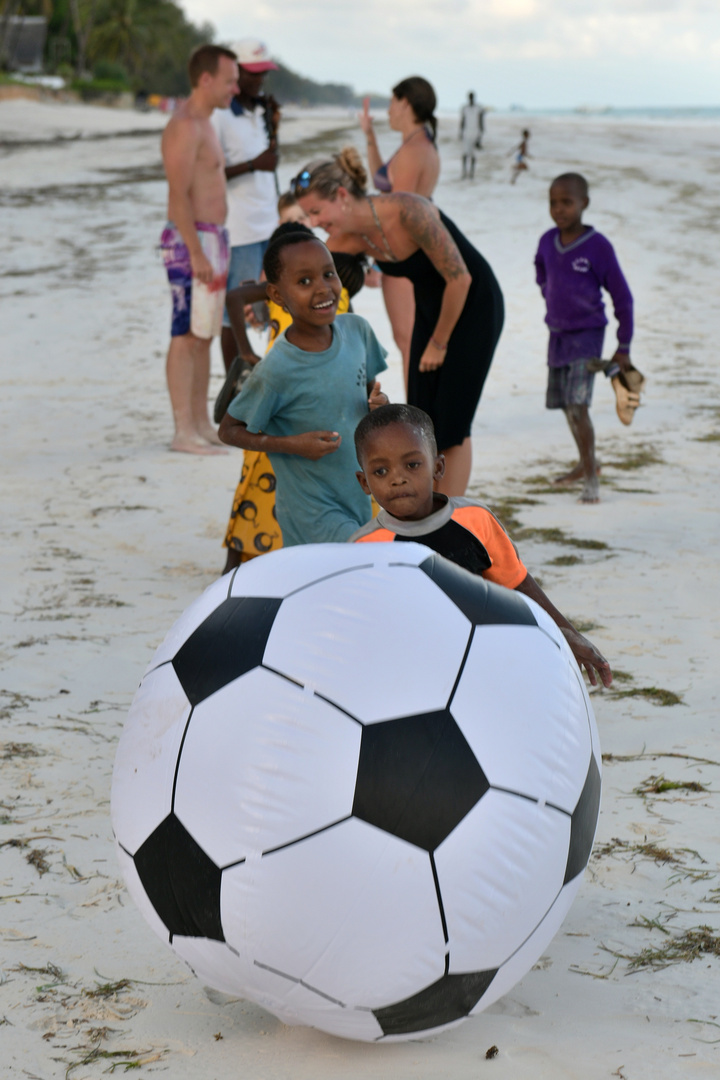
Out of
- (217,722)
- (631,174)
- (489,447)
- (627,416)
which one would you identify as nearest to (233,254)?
(489,447)

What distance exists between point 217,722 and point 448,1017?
642 millimetres

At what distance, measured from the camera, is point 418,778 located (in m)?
1.71

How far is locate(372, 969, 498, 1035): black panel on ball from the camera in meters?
1.74

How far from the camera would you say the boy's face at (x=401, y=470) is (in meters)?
2.35

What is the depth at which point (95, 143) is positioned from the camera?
27.1 meters

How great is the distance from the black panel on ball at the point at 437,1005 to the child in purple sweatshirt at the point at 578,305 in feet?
13.3

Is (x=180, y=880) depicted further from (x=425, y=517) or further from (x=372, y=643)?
(x=425, y=517)

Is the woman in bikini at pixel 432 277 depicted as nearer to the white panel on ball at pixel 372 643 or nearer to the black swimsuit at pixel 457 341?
the black swimsuit at pixel 457 341

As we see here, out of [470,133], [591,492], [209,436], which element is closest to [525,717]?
[591,492]

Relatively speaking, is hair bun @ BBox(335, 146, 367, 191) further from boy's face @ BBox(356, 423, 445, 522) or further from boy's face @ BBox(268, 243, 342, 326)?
boy's face @ BBox(356, 423, 445, 522)

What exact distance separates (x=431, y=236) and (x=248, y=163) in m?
2.98

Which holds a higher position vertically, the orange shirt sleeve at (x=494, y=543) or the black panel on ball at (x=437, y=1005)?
the orange shirt sleeve at (x=494, y=543)

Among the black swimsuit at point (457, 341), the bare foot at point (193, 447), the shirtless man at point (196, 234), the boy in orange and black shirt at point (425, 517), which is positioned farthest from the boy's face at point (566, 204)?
the boy in orange and black shirt at point (425, 517)

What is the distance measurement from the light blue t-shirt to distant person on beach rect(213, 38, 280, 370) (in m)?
3.33
